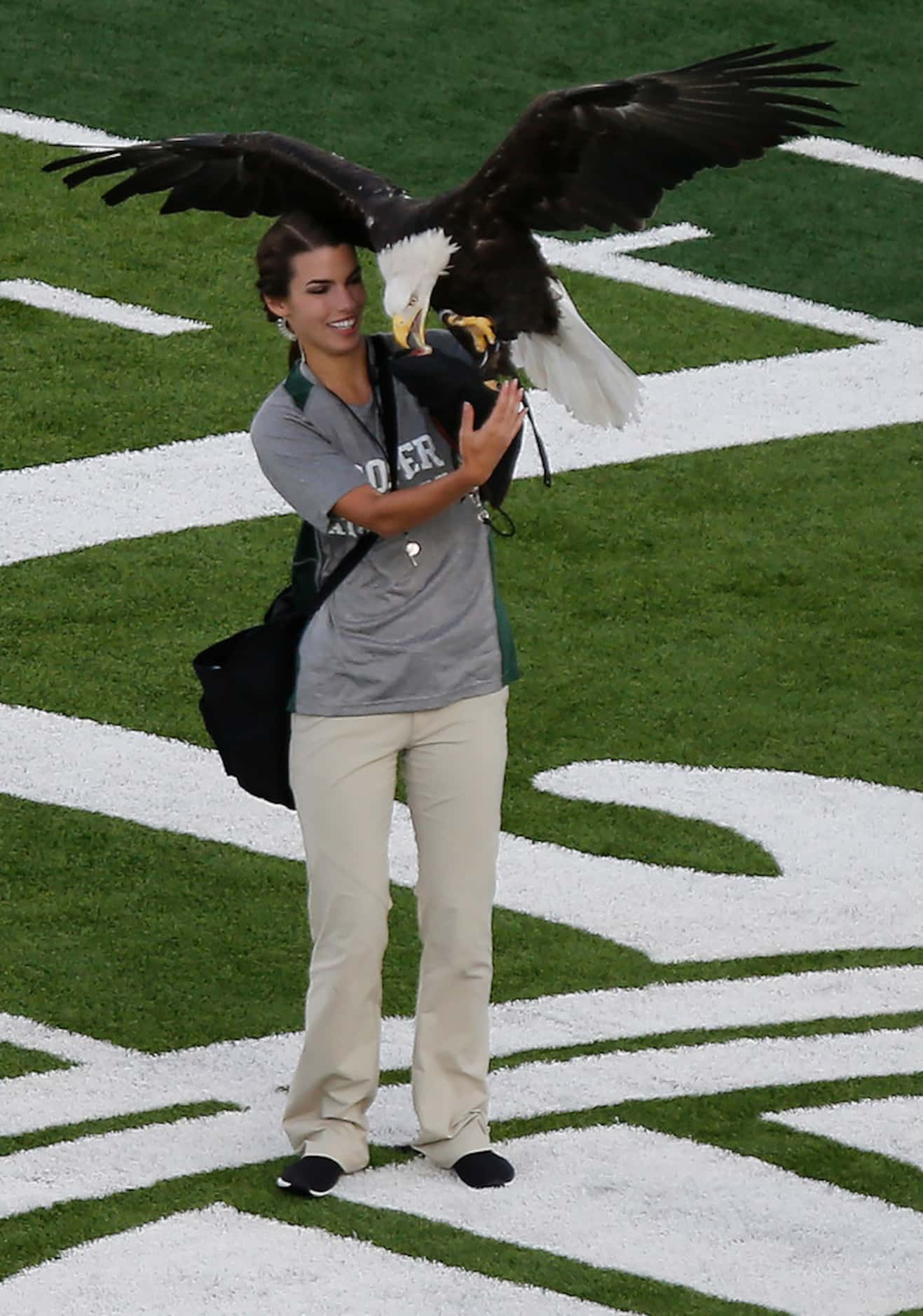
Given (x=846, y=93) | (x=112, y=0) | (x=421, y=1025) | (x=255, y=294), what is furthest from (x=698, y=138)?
(x=112, y=0)

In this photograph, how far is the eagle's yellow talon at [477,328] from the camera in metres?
4.61

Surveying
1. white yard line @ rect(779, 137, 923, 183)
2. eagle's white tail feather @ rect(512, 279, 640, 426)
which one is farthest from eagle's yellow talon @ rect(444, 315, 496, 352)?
white yard line @ rect(779, 137, 923, 183)

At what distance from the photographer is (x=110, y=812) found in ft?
20.2

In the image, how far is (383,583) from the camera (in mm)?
4387

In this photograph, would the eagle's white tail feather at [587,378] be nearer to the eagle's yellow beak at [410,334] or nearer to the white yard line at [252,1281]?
the eagle's yellow beak at [410,334]

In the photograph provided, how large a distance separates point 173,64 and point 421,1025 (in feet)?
25.5

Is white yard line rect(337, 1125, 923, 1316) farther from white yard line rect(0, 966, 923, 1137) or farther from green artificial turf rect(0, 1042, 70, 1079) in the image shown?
green artificial turf rect(0, 1042, 70, 1079)

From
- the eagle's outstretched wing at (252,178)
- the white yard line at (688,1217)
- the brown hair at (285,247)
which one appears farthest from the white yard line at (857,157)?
the white yard line at (688,1217)

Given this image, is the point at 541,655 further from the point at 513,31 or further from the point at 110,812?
the point at 513,31

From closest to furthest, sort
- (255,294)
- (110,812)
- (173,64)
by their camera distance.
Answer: (110,812) < (255,294) < (173,64)

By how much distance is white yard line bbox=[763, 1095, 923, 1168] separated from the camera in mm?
4688

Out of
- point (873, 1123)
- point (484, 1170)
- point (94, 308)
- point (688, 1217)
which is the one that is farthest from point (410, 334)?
point (94, 308)

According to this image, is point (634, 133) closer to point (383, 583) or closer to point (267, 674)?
point (383, 583)

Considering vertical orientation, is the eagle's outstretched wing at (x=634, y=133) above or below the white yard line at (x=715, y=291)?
above
